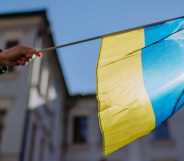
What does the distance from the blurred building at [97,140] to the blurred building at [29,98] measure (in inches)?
64.0

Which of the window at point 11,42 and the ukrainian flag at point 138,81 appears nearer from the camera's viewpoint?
the ukrainian flag at point 138,81

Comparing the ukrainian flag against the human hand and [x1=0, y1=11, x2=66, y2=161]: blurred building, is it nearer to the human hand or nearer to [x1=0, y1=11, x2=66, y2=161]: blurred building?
the human hand

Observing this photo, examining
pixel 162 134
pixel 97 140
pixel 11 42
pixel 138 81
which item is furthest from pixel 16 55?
pixel 162 134

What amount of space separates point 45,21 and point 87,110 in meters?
7.21

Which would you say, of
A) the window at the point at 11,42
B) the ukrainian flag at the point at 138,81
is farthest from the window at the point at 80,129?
the ukrainian flag at the point at 138,81

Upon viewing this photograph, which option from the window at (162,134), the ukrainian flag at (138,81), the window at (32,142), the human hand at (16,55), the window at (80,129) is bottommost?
the window at (80,129)

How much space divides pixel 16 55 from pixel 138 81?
5.12ft

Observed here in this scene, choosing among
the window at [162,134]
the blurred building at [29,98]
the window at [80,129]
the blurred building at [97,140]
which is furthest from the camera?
the window at [80,129]

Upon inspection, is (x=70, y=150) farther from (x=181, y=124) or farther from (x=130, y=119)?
(x=130, y=119)

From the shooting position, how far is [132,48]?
518 cm

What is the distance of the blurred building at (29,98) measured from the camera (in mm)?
15336

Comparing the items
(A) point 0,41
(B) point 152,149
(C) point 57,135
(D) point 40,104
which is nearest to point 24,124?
(D) point 40,104

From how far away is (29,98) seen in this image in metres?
16.1

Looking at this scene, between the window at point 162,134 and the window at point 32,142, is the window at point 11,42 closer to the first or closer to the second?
the window at point 32,142
